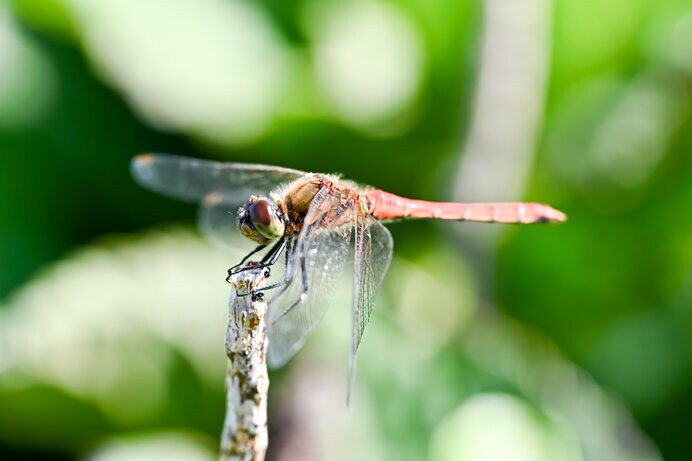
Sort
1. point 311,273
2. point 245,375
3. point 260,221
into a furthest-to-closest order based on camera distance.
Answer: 1. point 311,273
2. point 260,221
3. point 245,375

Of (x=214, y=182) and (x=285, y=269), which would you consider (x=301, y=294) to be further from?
(x=214, y=182)

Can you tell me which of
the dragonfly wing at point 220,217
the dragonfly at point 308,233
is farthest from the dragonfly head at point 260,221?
the dragonfly wing at point 220,217

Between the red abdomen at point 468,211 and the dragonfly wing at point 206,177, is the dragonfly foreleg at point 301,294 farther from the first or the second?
the red abdomen at point 468,211

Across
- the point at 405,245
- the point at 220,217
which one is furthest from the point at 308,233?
the point at 405,245

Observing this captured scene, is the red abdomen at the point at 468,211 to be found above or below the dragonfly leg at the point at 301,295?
above

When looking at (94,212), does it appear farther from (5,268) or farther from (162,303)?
(162,303)

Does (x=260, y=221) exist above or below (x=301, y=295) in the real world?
above

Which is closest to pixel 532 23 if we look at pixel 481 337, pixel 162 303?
pixel 481 337

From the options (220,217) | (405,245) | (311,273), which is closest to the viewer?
(311,273)
